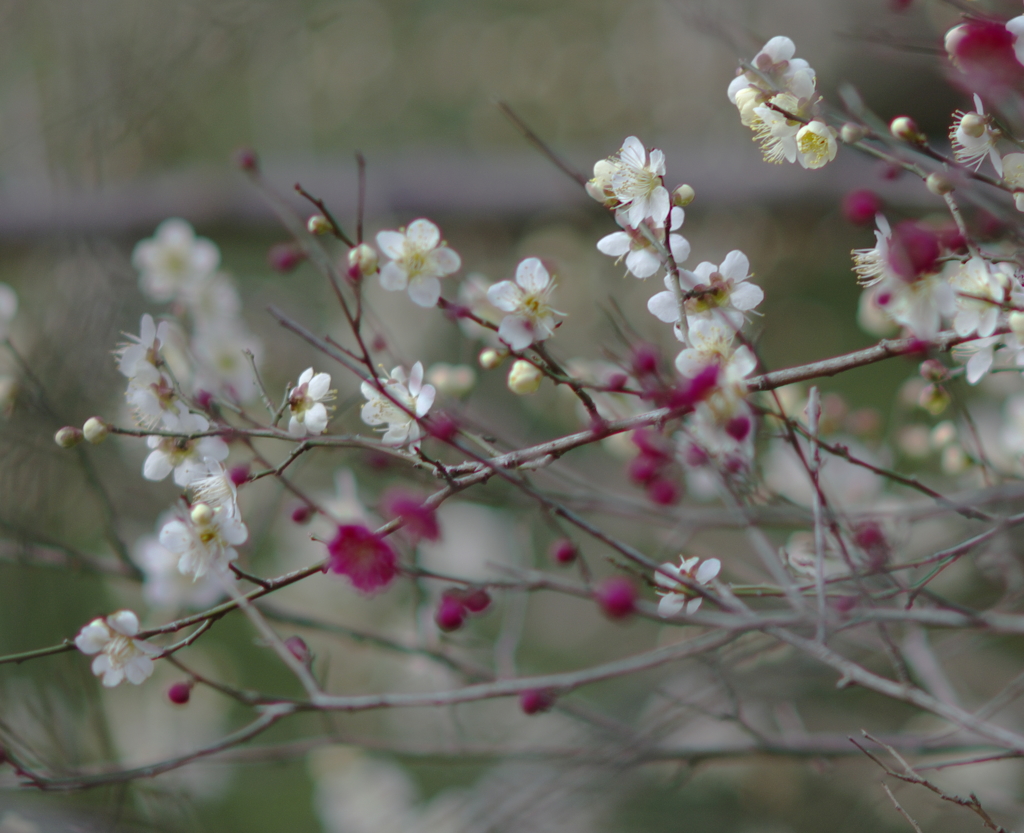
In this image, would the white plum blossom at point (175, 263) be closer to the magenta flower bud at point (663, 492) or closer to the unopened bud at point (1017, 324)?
the magenta flower bud at point (663, 492)

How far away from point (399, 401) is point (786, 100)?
0.42 meters

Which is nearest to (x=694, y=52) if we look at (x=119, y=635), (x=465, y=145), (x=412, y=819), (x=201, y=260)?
(x=465, y=145)

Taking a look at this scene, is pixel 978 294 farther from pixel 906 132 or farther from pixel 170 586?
pixel 170 586

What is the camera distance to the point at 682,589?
26.5 inches

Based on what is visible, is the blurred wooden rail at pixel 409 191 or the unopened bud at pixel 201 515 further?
the blurred wooden rail at pixel 409 191

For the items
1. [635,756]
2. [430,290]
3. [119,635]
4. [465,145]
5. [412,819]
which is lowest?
[412,819]

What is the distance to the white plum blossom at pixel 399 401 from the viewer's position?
0.71 meters

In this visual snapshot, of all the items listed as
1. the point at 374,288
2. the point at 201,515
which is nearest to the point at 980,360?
the point at 201,515

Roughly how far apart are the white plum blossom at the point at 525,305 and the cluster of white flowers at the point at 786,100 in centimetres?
22

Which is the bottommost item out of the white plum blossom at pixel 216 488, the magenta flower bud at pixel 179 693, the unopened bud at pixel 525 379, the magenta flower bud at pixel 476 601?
the magenta flower bud at pixel 179 693

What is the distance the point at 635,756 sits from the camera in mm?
921

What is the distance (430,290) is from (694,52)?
2.94m

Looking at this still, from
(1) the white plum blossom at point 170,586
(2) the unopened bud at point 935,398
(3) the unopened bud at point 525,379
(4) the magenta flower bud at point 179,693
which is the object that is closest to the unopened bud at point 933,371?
(2) the unopened bud at point 935,398

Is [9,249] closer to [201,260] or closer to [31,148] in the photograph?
[31,148]
